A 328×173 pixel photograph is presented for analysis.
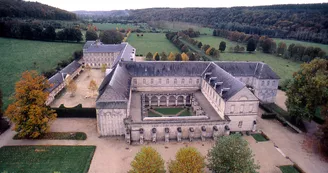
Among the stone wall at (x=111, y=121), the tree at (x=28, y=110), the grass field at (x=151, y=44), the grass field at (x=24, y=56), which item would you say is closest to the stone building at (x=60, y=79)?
the grass field at (x=24, y=56)

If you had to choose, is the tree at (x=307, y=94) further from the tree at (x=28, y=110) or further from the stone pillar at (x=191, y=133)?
the tree at (x=28, y=110)

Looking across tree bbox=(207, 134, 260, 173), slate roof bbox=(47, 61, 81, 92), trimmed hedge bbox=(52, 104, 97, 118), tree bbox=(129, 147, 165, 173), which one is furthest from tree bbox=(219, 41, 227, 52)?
tree bbox=(129, 147, 165, 173)

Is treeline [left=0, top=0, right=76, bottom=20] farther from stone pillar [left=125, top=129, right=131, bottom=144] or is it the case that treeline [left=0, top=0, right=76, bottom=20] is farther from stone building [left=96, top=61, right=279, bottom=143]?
stone pillar [left=125, top=129, right=131, bottom=144]

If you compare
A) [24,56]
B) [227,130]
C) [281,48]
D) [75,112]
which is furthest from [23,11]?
[281,48]

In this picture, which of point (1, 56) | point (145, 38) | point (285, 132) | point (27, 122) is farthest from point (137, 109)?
point (145, 38)

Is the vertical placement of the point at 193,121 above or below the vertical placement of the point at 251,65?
below

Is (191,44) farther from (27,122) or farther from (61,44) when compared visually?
(27,122)
